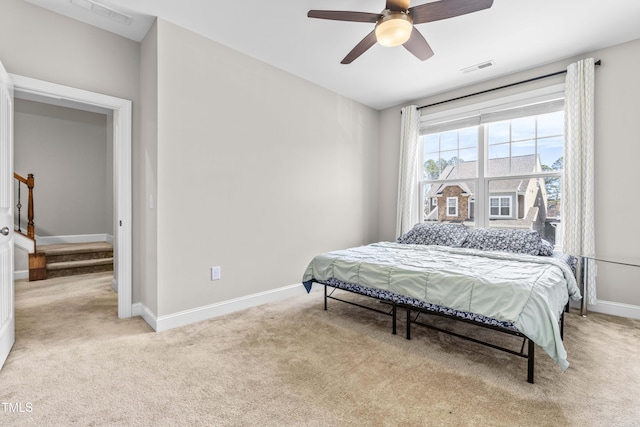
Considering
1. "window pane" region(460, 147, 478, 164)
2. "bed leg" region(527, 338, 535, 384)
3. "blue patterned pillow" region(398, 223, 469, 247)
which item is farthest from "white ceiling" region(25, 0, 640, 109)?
"bed leg" region(527, 338, 535, 384)

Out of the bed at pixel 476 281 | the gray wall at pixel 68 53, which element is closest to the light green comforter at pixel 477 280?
the bed at pixel 476 281

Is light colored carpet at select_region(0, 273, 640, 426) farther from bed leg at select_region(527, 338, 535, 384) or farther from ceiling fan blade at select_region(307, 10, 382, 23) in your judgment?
ceiling fan blade at select_region(307, 10, 382, 23)

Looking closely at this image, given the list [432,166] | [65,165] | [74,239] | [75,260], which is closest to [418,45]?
[432,166]

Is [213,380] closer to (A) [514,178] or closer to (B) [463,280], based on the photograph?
(B) [463,280]

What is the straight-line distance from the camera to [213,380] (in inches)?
71.2

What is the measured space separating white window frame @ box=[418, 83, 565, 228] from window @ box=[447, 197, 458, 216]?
2.8 inches

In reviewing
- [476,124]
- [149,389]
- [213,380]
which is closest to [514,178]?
[476,124]

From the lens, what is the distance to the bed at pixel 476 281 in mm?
1769

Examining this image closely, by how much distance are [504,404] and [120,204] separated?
3312 mm

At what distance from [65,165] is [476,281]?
6738 mm

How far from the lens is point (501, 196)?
380 cm

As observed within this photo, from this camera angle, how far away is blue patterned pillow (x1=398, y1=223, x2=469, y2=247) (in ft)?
11.5

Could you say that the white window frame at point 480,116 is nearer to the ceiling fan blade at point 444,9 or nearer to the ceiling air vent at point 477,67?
the ceiling air vent at point 477,67

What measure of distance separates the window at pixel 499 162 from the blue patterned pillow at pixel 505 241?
560mm
